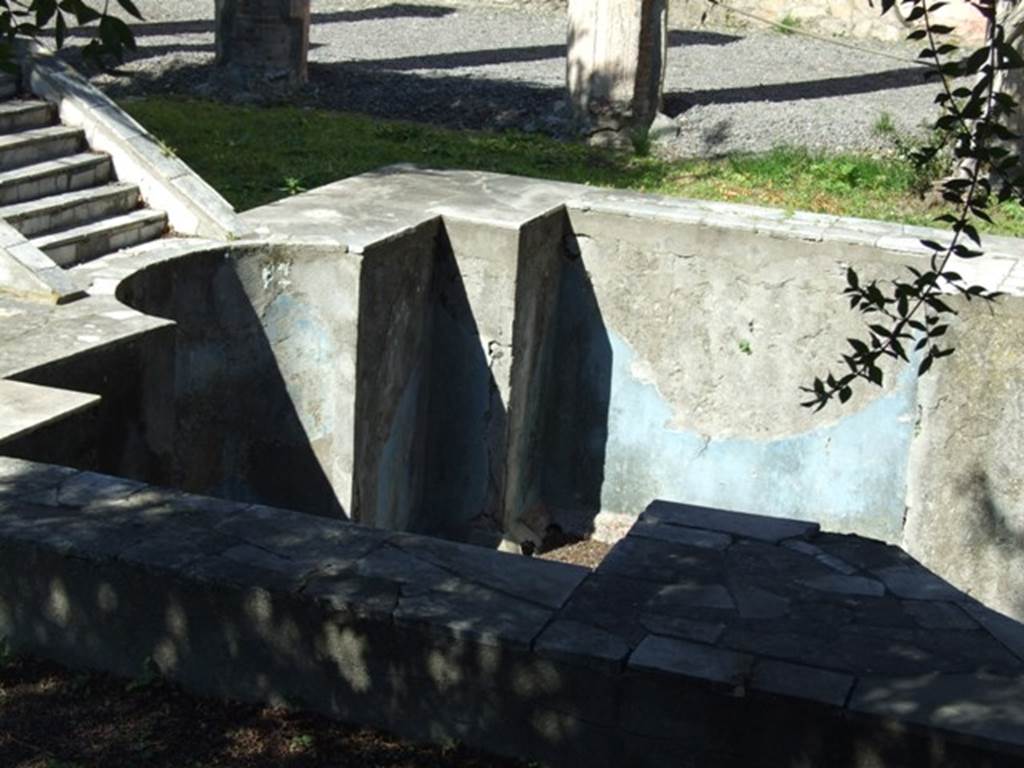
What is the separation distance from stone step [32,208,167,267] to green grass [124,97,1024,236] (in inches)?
60.0

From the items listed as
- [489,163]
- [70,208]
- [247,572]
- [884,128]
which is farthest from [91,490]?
[884,128]

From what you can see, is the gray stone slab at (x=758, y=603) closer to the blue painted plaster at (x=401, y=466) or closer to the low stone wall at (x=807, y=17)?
the blue painted plaster at (x=401, y=466)

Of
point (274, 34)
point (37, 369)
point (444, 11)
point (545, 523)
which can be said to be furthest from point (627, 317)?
point (444, 11)

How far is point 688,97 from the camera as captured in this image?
14742 millimetres

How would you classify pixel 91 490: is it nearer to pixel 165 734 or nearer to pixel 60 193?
pixel 165 734

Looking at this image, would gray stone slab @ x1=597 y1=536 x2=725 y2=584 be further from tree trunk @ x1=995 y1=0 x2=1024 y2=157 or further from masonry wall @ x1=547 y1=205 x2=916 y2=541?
tree trunk @ x1=995 y1=0 x2=1024 y2=157

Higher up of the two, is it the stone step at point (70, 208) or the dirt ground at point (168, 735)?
the stone step at point (70, 208)

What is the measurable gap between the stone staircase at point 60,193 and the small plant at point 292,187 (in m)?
1.73

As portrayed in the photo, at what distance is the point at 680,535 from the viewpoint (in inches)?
204

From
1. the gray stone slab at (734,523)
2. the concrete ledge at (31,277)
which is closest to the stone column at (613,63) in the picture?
the concrete ledge at (31,277)

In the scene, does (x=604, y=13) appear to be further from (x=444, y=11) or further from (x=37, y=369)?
(x=37, y=369)

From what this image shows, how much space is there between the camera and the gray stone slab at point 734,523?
207 inches

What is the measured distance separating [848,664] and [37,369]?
11.5 feet

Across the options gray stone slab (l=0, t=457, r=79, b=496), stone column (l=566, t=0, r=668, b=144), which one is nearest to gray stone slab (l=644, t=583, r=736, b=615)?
gray stone slab (l=0, t=457, r=79, b=496)
